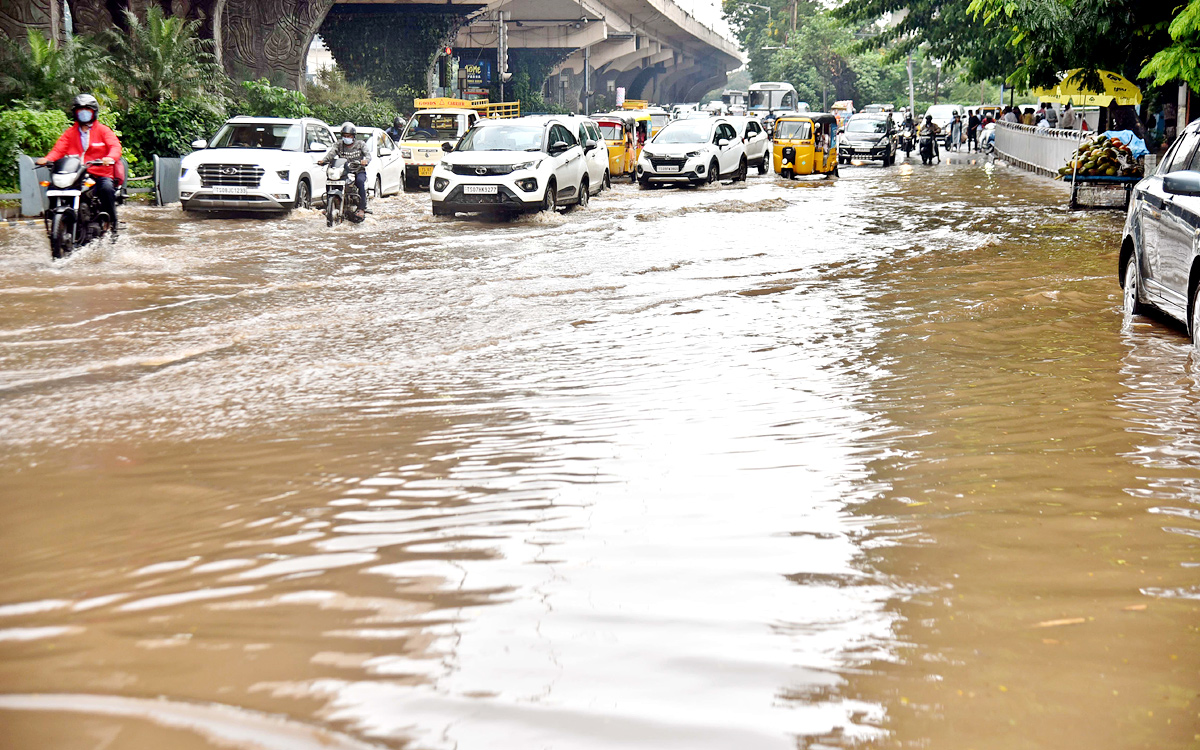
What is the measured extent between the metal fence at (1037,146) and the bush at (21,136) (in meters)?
20.6

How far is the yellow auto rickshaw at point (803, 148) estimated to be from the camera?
32.7m

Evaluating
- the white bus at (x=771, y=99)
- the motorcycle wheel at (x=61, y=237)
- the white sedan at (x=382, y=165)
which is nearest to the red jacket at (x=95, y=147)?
the motorcycle wheel at (x=61, y=237)

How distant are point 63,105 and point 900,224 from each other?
1346cm

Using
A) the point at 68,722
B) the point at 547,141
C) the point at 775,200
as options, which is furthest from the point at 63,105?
the point at 68,722

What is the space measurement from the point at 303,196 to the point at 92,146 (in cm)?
630

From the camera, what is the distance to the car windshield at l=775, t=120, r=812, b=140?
33.2 meters

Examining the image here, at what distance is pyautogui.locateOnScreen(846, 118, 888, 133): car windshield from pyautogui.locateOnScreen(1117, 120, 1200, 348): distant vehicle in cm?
3287

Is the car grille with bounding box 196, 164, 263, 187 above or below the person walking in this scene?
below

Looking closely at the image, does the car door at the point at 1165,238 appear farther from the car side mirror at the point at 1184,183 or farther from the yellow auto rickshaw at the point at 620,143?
the yellow auto rickshaw at the point at 620,143

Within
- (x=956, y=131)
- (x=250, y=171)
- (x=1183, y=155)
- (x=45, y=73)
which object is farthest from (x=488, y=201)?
(x=956, y=131)

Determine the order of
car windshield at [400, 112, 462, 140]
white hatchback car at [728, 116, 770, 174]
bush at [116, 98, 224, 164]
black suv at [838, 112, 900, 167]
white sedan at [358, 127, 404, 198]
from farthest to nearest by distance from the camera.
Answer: black suv at [838, 112, 900, 167] → white hatchback car at [728, 116, 770, 174] → car windshield at [400, 112, 462, 140] → white sedan at [358, 127, 404, 198] → bush at [116, 98, 224, 164]

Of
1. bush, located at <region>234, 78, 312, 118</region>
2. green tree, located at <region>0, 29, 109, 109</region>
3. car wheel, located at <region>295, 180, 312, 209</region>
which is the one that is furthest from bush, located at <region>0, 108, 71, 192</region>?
bush, located at <region>234, 78, 312, 118</region>

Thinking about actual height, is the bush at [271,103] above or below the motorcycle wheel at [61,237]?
above

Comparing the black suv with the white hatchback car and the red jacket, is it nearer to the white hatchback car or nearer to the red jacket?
the white hatchback car
